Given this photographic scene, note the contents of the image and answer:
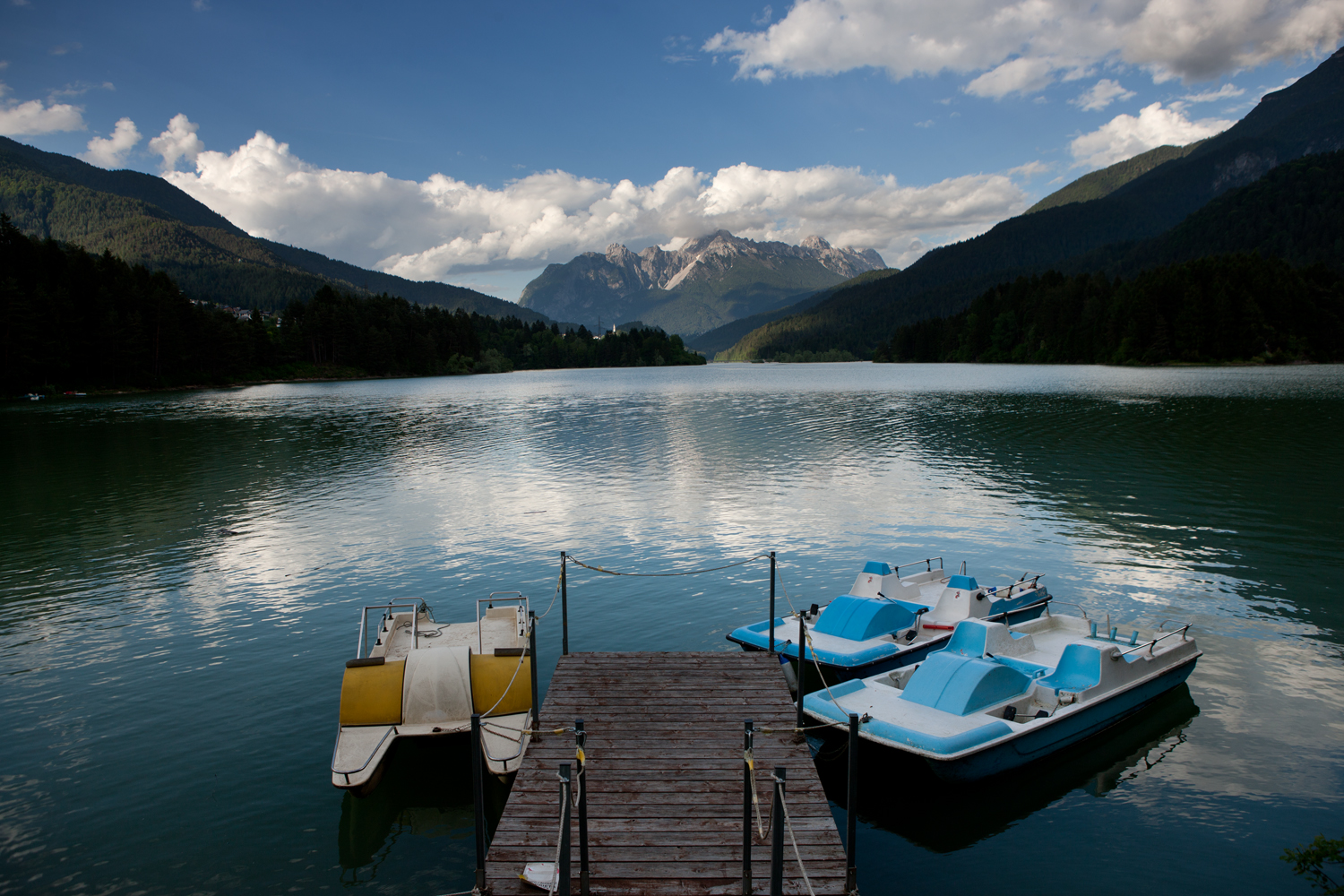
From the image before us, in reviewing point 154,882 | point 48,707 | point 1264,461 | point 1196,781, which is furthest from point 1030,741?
point 1264,461

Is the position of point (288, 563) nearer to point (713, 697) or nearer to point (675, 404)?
Answer: point (713, 697)

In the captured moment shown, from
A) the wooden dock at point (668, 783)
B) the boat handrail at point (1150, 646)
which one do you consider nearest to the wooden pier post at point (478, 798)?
the wooden dock at point (668, 783)

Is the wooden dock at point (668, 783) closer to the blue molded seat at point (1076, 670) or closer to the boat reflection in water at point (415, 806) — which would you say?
the boat reflection in water at point (415, 806)

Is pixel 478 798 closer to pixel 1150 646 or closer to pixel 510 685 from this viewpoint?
pixel 510 685

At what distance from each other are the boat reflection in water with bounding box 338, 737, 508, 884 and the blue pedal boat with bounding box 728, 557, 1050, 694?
7.17 m

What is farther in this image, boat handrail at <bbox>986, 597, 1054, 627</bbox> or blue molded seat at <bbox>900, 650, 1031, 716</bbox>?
boat handrail at <bbox>986, 597, 1054, 627</bbox>

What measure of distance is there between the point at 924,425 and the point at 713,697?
200ft

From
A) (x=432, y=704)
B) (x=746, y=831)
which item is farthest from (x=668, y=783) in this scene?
(x=432, y=704)

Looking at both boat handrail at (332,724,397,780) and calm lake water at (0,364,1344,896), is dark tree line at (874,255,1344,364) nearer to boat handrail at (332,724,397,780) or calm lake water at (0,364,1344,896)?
calm lake water at (0,364,1344,896)

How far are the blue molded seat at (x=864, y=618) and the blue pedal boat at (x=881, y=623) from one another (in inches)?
0.9

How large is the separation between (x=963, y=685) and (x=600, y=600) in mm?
12491

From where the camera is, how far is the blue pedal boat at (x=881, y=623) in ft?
54.2

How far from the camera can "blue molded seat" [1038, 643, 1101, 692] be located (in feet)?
47.3

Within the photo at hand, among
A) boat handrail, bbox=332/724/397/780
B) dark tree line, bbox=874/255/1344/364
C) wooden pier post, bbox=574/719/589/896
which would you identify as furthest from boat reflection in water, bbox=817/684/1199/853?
dark tree line, bbox=874/255/1344/364
